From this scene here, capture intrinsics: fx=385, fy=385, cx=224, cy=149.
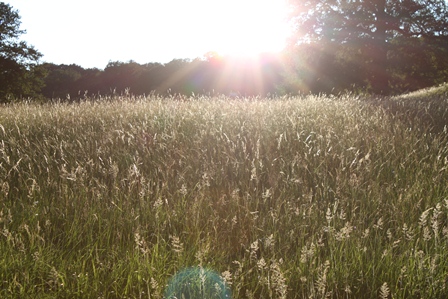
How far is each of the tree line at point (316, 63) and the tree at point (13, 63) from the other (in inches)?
2.1

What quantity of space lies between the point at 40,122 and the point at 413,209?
16.5ft

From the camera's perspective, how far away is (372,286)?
5.77ft

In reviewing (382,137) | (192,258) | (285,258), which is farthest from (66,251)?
(382,137)

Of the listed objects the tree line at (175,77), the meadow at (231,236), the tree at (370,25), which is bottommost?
the meadow at (231,236)

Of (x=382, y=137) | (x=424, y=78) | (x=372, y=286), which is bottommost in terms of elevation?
(x=372, y=286)

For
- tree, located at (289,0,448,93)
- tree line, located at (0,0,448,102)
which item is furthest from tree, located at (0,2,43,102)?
tree, located at (289,0,448,93)

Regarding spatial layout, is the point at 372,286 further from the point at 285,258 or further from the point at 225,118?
the point at 225,118

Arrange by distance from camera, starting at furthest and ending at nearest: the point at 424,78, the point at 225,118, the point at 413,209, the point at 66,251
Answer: the point at 424,78 → the point at 225,118 → the point at 413,209 → the point at 66,251

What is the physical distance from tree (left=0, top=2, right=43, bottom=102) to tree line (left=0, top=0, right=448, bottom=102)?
2.1 inches

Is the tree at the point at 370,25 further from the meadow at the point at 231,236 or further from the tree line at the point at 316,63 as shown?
the meadow at the point at 231,236

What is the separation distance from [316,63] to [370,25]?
409 cm

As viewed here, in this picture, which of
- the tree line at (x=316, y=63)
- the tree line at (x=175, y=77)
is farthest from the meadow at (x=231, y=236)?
the tree line at (x=175, y=77)

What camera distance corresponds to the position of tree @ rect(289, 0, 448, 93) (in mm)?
23219

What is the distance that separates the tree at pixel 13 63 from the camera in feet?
75.4
